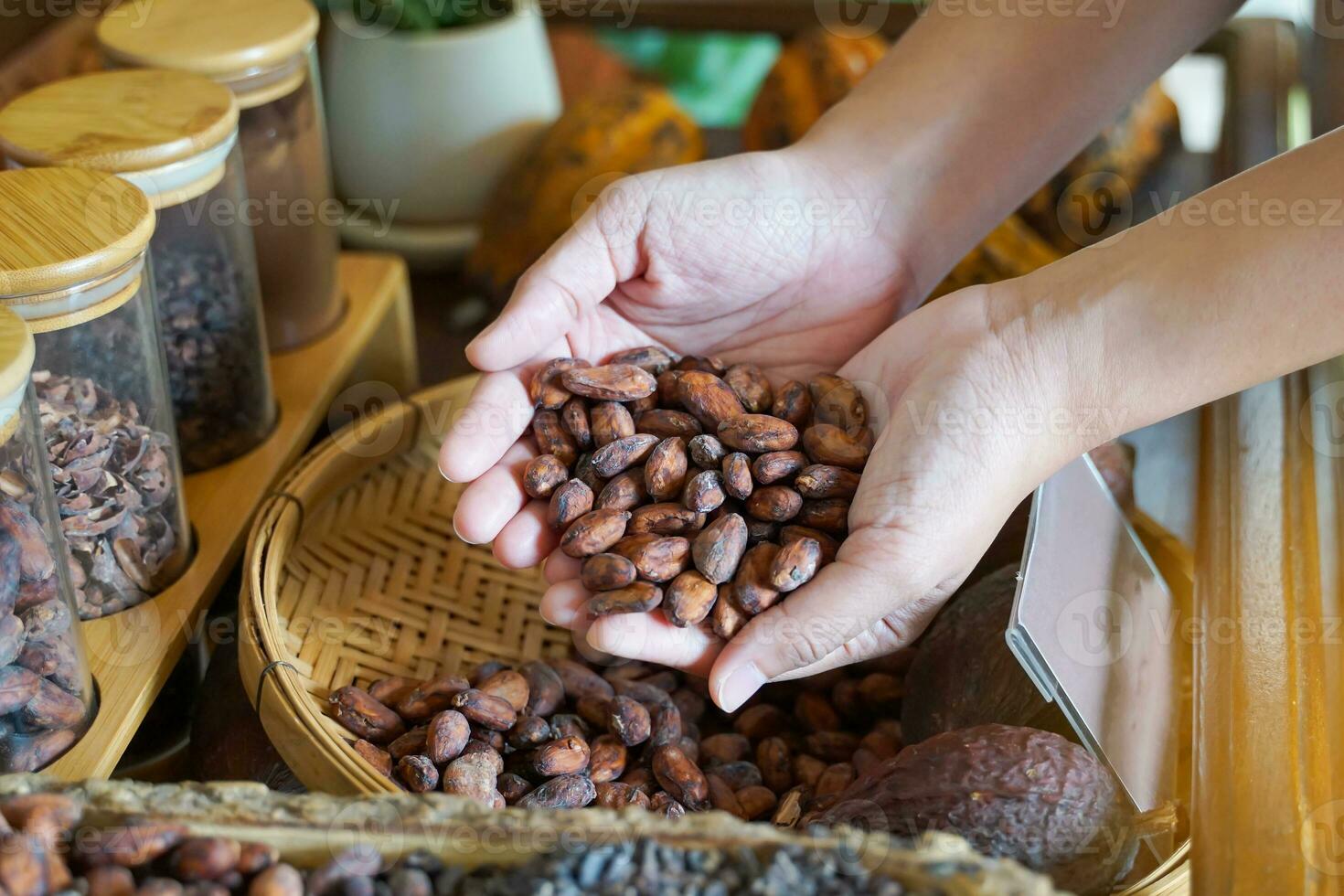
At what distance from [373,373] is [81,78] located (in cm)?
36

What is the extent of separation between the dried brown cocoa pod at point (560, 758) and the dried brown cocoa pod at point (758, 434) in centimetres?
21

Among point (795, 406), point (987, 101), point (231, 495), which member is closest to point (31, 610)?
point (231, 495)

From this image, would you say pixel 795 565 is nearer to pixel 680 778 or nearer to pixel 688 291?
pixel 680 778

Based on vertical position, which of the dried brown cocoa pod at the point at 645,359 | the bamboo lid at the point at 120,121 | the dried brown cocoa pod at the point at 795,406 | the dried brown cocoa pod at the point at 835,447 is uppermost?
the bamboo lid at the point at 120,121

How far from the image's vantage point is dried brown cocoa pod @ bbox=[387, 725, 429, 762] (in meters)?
0.72

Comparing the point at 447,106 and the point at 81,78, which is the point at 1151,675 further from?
the point at 447,106

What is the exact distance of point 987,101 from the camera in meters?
0.93

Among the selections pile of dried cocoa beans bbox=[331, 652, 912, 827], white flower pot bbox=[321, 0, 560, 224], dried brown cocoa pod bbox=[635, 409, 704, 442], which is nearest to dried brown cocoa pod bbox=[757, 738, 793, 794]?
pile of dried cocoa beans bbox=[331, 652, 912, 827]

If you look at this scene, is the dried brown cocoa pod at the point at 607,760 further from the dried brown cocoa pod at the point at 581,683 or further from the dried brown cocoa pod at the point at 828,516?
the dried brown cocoa pod at the point at 828,516

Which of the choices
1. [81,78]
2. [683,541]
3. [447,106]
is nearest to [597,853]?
[683,541]

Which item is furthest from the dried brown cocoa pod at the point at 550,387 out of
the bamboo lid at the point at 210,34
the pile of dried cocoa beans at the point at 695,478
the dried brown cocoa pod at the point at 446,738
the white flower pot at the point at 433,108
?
the white flower pot at the point at 433,108

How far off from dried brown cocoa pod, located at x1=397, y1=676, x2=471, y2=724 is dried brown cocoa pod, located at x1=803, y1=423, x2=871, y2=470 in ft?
0.86

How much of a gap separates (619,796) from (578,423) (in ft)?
0.78

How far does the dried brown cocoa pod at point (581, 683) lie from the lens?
80 cm
